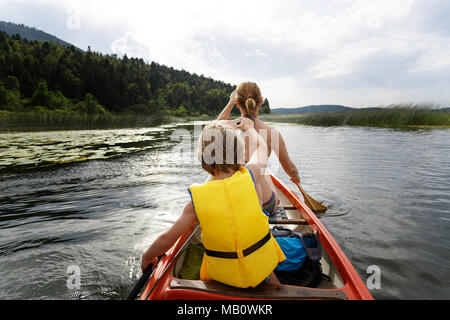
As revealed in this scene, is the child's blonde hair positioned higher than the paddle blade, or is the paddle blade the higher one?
the child's blonde hair

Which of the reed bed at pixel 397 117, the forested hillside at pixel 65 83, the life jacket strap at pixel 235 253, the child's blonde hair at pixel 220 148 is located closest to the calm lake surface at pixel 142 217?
the life jacket strap at pixel 235 253

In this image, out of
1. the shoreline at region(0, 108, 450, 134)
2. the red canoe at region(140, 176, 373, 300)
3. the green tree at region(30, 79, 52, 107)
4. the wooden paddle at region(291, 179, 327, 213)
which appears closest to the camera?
the red canoe at region(140, 176, 373, 300)

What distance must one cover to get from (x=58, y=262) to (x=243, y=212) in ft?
9.31

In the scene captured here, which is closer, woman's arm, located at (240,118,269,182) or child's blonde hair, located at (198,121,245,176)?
child's blonde hair, located at (198,121,245,176)

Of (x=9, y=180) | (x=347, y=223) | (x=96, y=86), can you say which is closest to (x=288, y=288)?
(x=347, y=223)

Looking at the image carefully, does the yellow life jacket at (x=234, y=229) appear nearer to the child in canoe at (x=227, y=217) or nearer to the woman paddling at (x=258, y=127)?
the child in canoe at (x=227, y=217)

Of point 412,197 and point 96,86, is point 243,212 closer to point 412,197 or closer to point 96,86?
point 412,197

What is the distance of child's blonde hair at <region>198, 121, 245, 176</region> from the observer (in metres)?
1.43

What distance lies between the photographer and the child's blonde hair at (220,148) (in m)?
1.43

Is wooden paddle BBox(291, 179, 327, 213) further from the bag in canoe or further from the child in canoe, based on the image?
the child in canoe

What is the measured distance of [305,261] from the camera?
1979 mm

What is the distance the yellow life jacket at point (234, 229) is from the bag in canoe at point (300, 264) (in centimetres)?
43

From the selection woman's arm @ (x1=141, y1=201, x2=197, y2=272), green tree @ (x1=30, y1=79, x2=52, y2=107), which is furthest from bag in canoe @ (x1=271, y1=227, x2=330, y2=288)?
green tree @ (x1=30, y1=79, x2=52, y2=107)
